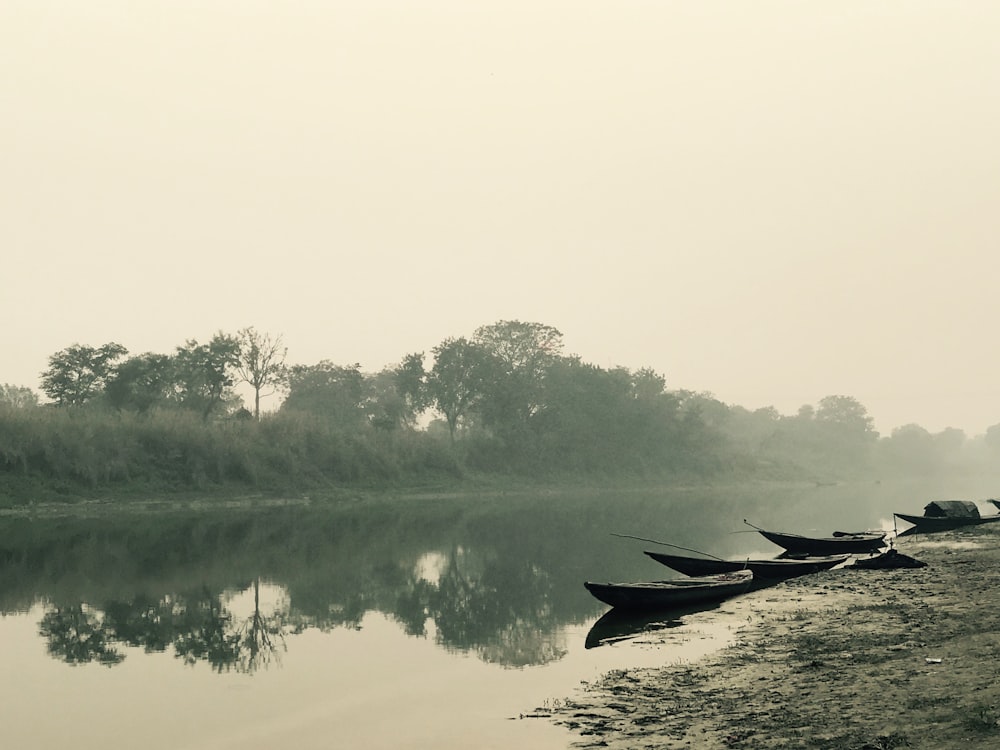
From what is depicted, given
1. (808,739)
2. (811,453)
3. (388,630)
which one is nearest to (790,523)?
(388,630)

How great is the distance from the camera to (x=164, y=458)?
2491 inches

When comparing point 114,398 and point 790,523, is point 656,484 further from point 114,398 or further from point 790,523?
point 114,398

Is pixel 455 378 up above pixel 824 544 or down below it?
above

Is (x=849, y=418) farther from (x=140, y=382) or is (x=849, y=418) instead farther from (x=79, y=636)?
(x=79, y=636)

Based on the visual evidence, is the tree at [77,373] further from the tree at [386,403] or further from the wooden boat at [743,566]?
the wooden boat at [743,566]

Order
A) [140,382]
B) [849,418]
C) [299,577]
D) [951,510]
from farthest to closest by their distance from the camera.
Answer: [849,418]
[140,382]
[951,510]
[299,577]

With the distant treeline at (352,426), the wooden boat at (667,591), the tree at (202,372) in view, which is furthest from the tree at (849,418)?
the wooden boat at (667,591)

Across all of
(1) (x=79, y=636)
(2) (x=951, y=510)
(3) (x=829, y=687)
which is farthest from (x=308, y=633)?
(2) (x=951, y=510)

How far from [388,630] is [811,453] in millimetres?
149927

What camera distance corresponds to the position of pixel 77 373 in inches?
2933

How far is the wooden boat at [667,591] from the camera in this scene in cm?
2092

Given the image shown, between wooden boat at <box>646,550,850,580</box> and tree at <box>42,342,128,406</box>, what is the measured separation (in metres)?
60.9

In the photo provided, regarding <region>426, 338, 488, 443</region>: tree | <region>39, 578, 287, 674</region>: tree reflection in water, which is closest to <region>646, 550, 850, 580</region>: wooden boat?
<region>39, 578, 287, 674</region>: tree reflection in water

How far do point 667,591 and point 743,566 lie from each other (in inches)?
217
